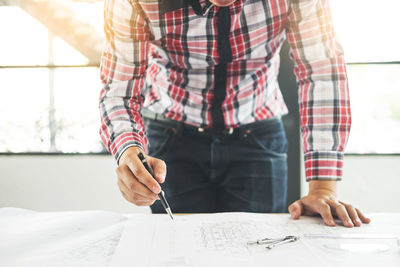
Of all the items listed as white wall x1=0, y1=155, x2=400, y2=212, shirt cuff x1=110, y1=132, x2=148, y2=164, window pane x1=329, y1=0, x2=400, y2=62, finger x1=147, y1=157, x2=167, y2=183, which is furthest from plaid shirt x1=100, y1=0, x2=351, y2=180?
window pane x1=329, y1=0, x2=400, y2=62

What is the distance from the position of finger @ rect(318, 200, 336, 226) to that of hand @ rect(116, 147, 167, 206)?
32 centimetres

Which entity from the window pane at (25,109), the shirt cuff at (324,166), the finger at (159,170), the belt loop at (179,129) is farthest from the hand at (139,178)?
the window pane at (25,109)

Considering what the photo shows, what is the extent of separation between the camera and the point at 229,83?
3.16ft

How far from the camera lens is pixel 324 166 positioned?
85cm

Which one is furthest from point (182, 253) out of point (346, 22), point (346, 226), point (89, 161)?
point (346, 22)

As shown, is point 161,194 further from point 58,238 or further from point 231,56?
point 231,56

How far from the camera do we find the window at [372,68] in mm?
2109

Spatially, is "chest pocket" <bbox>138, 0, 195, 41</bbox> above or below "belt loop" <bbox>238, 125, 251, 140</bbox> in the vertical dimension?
above

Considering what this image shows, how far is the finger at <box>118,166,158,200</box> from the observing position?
69 centimetres

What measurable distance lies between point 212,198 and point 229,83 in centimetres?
31

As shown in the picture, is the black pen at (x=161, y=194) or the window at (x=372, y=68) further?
the window at (x=372, y=68)

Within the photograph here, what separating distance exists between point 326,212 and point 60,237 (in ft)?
1.63

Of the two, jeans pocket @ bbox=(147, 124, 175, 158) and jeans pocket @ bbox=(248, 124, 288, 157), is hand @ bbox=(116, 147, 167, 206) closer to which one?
jeans pocket @ bbox=(147, 124, 175, 158)

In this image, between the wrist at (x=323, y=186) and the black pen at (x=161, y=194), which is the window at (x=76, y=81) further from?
the black pen at (x=161, y=194)
